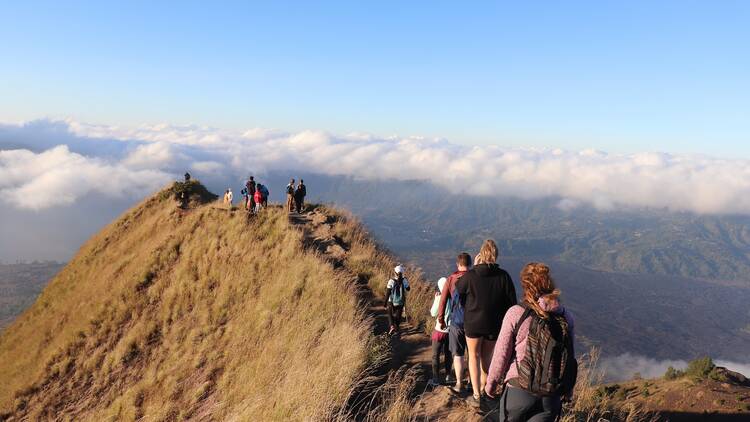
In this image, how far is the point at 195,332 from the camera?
10.6 meters

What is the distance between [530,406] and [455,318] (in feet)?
7.77

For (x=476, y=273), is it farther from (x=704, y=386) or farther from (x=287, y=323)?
(x=704, y=386)

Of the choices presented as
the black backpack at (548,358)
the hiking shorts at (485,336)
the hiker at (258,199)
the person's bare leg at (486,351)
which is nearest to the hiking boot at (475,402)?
the person's bare leg at (486,351)

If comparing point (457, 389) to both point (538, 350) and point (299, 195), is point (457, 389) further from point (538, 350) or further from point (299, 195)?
point (299, 195)

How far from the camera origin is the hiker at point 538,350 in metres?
3.63

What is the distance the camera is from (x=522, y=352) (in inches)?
149

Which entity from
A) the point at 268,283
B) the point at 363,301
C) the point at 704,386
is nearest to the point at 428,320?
the point at 363,301

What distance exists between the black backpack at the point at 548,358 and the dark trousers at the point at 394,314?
5583 mm

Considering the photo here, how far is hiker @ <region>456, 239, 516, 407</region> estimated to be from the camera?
5.48m

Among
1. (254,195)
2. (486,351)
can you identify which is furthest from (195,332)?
(254,195)

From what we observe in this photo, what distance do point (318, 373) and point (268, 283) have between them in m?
6.78

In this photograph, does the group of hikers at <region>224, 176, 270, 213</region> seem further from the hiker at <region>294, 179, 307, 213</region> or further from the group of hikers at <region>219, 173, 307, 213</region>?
the hiker at <region>294, 179, 307, 213</region>

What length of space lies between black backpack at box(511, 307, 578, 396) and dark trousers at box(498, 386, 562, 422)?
10 centimetres

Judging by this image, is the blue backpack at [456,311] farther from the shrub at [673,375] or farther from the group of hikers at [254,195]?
the shrub at [673,375]
